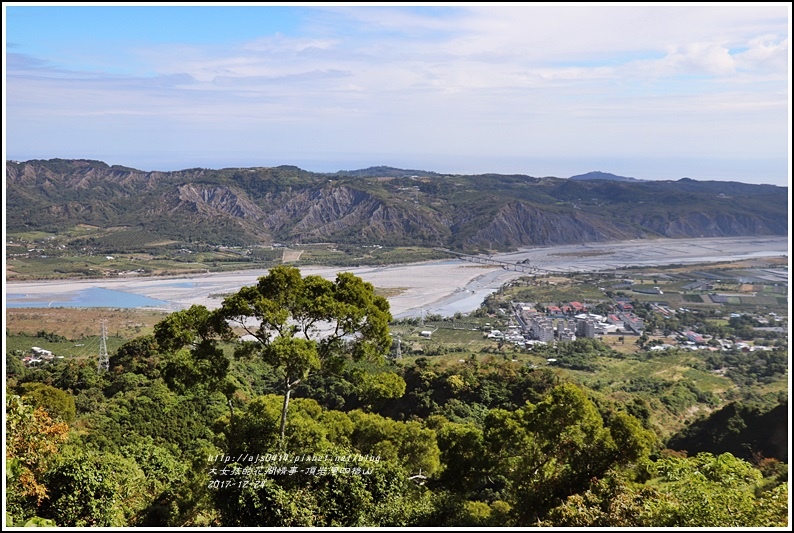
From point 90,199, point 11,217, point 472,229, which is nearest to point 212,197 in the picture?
point 90,199

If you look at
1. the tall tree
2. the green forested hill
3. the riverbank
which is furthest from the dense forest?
the green forested hill

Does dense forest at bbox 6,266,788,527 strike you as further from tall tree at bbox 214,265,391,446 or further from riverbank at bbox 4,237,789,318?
riverbank at bbox 4,237,789,318

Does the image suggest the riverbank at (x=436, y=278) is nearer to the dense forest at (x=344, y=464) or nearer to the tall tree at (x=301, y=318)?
the dense forest at (x=344, y=464)

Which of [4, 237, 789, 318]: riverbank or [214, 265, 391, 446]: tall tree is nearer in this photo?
[214, 265, 391, 446]: tall tree

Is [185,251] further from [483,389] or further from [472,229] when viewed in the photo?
[483,389]

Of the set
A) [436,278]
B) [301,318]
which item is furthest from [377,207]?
[301,318]

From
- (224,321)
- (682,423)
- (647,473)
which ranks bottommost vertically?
(682,423)

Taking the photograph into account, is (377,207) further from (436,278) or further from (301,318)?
(301,318)
